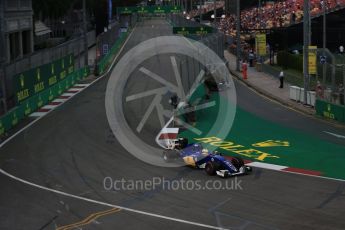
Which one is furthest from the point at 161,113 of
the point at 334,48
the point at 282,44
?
the point at 334,48

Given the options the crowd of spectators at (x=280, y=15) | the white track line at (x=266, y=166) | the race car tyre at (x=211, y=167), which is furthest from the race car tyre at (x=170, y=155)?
the crowd of spectators at (x=280, y=15)

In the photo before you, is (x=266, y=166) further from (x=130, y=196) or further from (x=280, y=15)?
(x=280, y=15)

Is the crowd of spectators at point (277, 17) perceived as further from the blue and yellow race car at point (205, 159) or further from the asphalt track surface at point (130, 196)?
the blue and yellow race car at point (205, 159)

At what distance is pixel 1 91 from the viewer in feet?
116

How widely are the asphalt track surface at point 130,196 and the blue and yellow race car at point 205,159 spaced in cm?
36

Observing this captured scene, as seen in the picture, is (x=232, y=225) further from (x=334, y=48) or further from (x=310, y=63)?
(x=334, y=48)

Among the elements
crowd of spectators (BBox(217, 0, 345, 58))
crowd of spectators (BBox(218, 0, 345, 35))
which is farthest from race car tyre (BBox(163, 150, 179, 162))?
crowd of spectators (BBox(218, 0, 345, 35))

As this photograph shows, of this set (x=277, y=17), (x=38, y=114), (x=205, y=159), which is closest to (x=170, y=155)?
(x=205, y=159)

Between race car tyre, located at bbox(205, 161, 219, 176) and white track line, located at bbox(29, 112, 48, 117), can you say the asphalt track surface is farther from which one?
white track line, located at bbox(29, 112, 48, 117)

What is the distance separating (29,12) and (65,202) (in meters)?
51.7

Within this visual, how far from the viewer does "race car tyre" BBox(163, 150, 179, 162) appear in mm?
23766

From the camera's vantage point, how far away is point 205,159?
22.2 metres

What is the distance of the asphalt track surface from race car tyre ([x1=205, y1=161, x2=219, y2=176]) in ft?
0.89

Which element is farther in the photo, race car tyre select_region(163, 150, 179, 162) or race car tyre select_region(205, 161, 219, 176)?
race car tyre select_region(163, 150, 179, 162)
